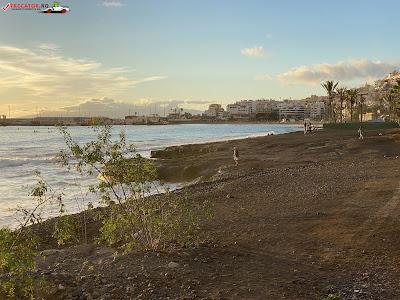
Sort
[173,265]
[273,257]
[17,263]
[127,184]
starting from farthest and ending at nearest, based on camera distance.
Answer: [127,184], [273,257], [173,265], [17,263]

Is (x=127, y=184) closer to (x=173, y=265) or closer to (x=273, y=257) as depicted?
(x=173, y=265)

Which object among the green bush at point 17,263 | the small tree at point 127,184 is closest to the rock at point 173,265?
the small tree at point 127,184

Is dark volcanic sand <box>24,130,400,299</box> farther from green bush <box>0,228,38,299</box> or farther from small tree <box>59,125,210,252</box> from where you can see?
green bush <box>0,228,38,299</box>

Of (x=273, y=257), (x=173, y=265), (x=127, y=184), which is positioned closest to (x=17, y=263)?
(x=173, y=265)

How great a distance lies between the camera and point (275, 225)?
13.9 metres

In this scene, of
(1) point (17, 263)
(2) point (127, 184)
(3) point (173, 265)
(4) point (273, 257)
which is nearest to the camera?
(1) point (17, 263)

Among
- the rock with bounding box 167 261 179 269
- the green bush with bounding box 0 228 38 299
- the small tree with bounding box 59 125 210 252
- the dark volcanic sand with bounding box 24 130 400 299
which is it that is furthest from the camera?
the small tree with bounding box 59 125 210 252

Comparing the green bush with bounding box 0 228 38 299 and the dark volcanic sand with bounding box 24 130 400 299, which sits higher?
the green bush with bounding box 0 228 38 299

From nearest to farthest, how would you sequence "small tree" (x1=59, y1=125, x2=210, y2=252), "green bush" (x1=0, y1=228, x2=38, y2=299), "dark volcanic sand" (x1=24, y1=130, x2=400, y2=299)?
"green bush" (x1=0, y1=228, x2=38, y2=299)
"dark volcanic sand" (x1=24, y1=130, x2=400, y2=299)
"small tree" (x1=59, y1=125, x2=210, y2=252)

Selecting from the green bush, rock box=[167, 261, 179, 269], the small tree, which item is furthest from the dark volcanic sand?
the green bush

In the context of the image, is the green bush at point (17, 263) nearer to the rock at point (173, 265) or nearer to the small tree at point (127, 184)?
the small tree at point (127, 184)

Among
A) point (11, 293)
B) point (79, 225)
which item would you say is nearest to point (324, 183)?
point (79, 225)

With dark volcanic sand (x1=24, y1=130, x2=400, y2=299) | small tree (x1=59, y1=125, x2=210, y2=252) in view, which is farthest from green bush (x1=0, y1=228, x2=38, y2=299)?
small tree (x1=59, y1=125, x2=210, y2=252)

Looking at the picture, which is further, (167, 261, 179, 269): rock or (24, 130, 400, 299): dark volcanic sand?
(167, 261, 179, 269): rock
